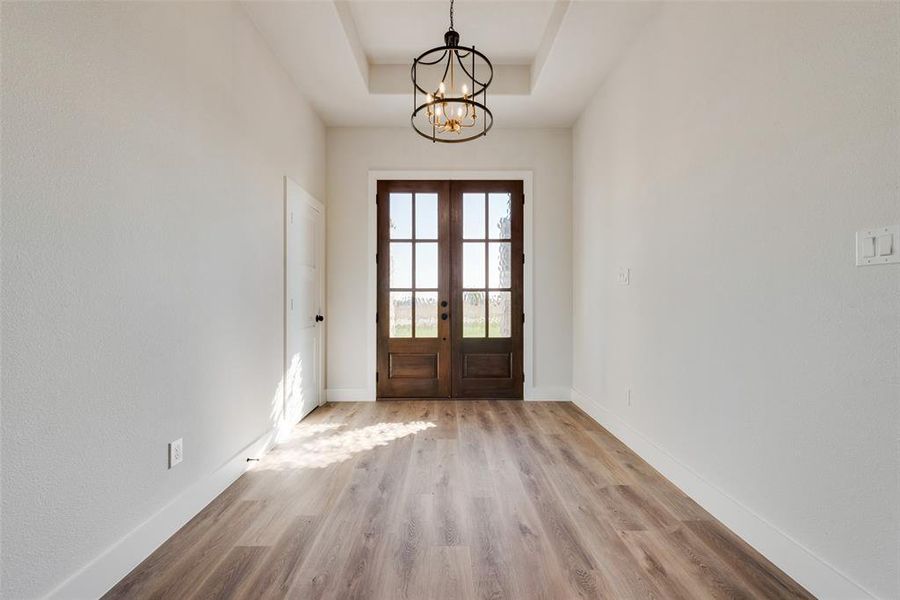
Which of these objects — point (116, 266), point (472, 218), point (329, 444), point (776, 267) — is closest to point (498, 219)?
point (472, 218)

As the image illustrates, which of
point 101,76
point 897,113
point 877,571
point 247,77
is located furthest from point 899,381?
point 247,77

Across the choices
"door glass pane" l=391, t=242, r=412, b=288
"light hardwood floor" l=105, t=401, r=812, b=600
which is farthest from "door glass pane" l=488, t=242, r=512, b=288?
"light hardwood floor" l=105, t=401, r=812, b=600

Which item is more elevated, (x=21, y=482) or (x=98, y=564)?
(x=21, y=482)

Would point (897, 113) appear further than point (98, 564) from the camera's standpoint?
No

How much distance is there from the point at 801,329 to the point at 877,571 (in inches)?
31.9

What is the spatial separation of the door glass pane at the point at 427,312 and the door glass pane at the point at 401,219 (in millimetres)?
661

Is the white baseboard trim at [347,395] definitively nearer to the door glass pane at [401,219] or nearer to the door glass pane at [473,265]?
the door glass pane at [473,265]

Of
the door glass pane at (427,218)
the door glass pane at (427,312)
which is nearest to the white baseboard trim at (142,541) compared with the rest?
the door glass pane at (427,312)

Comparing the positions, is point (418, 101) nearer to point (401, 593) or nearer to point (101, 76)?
point (101, 76)

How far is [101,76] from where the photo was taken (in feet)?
5.42

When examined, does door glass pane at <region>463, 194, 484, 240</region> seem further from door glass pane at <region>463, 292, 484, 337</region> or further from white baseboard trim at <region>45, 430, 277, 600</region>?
white baseboard trim at <region>45, 430, 277, 600</region>

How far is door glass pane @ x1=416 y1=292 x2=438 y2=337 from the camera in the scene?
185 inches

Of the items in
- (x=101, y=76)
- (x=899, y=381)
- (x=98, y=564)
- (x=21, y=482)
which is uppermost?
(x=101, y=76)

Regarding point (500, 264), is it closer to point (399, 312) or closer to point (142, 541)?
point (399, 312)
